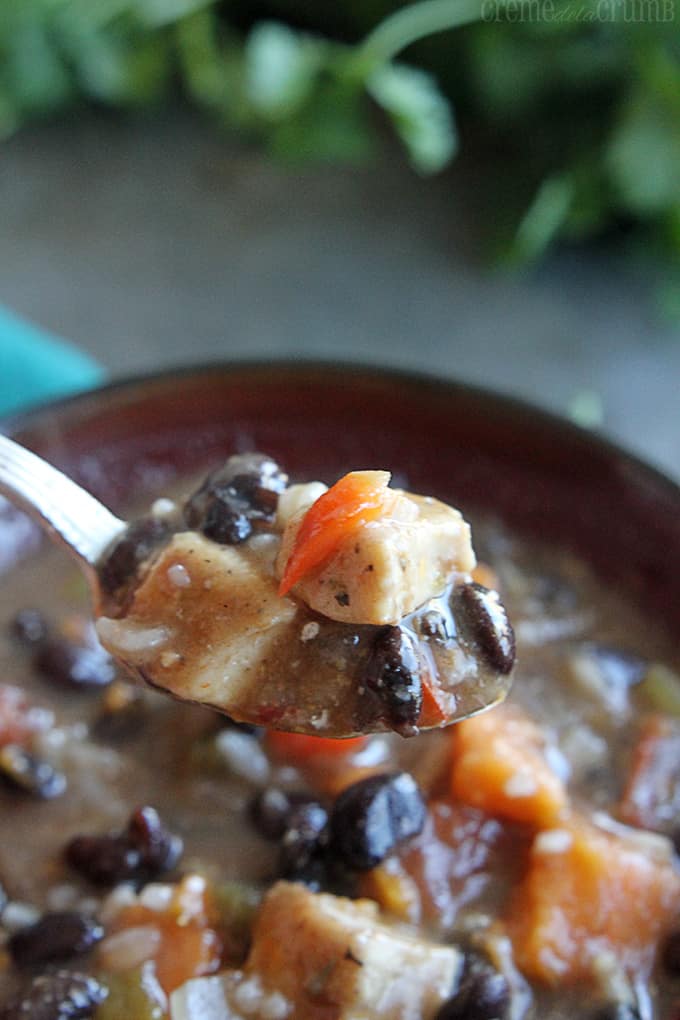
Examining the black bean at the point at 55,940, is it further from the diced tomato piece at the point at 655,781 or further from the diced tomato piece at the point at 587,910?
the diced tomato piece at the point at 655,781

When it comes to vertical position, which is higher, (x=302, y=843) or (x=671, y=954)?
(x=302, y=843)

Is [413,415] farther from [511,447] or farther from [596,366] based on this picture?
[596,366]

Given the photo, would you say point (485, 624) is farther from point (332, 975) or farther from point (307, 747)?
point (307, 747)

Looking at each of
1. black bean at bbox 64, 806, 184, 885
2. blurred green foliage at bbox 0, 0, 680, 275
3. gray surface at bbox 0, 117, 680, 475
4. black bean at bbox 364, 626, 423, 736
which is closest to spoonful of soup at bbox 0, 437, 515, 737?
black bean at bbox 364, 626, 423, 736

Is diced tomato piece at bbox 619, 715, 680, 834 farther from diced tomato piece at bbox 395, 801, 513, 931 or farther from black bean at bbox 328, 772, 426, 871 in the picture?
black bean at bbox 328, 772, 426, 871

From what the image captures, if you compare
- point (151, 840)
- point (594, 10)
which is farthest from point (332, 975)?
point (594, 10)

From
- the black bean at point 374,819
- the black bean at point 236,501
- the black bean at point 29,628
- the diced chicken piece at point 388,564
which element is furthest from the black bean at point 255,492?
the black bean at point 29,628
